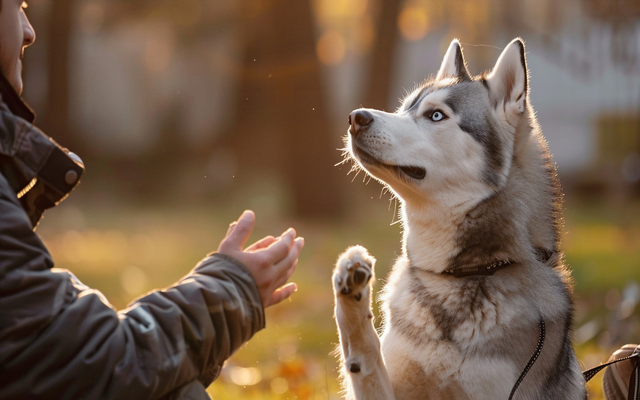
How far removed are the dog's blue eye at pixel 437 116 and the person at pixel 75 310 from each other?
121cm

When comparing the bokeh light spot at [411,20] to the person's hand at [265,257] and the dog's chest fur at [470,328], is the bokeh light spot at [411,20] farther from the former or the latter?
the person's hand at [265,257]

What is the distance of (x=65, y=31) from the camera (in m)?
10.2

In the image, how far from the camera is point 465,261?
7.42ft

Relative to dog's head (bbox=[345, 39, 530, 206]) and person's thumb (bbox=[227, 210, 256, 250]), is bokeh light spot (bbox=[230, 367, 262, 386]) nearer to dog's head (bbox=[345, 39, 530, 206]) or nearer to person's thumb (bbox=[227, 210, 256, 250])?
dog's head (bbox=[345, 39, 530, 206])

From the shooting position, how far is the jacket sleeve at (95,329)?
125 cm

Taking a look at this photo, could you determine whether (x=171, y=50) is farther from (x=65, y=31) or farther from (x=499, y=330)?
(x=499, y=330)

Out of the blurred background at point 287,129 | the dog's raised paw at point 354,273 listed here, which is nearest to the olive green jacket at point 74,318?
the dog's raised paw at point 354,273

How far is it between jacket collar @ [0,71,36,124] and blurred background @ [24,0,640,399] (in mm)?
2002

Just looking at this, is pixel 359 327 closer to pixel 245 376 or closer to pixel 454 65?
pixel 454 65

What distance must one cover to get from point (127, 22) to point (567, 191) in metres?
11.3

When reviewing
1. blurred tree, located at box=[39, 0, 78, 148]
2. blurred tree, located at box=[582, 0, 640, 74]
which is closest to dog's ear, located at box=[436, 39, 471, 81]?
blurred tree, located at box=[582, 0, 640, 74]

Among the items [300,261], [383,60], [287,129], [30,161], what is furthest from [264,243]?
[383,60]

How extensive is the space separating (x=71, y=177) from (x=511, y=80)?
1.88 metres

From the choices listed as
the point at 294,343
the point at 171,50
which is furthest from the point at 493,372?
the point at 171,50
